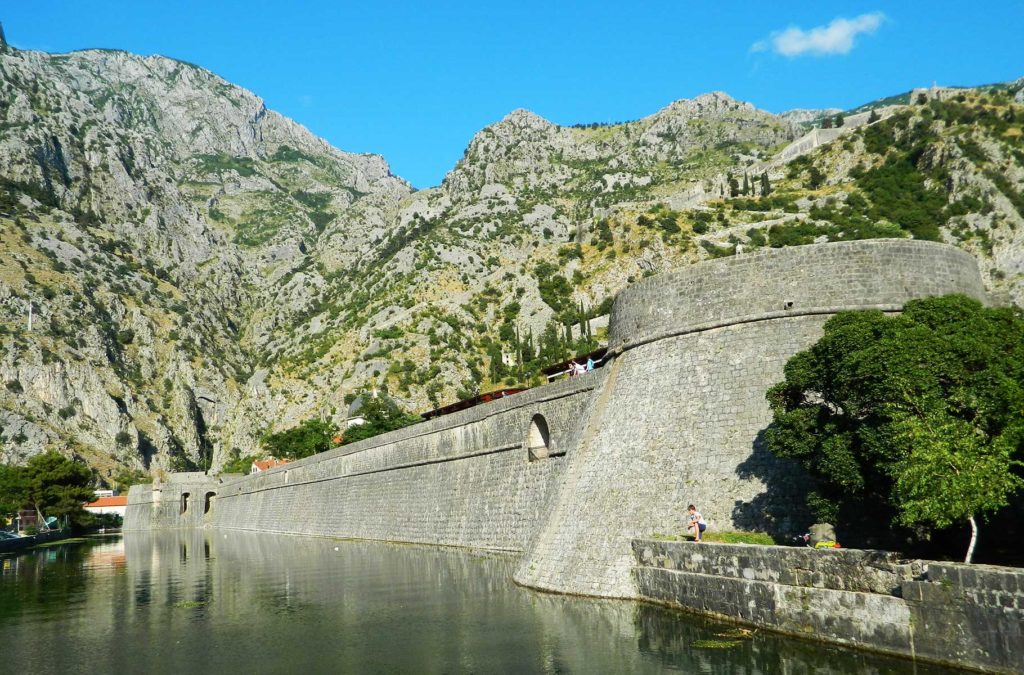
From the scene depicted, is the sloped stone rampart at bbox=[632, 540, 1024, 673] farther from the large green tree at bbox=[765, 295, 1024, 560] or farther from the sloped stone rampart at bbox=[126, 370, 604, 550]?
the sloped stone rampart at bbox=[126, 370, 604, 550]

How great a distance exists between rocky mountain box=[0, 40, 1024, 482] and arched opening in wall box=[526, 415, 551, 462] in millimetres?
56757

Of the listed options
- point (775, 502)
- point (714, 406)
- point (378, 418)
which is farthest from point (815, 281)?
point (378, 418)

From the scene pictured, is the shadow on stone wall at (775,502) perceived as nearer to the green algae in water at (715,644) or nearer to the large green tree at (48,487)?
the green algae in water at (715,644)

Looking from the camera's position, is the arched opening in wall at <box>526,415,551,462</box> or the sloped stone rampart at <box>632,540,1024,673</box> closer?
the sloped stone rampart at <box>632,540,1024,673</box>

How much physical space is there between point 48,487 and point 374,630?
74561mm

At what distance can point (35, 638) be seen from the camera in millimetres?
18406

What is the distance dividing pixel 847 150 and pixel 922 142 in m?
14.2

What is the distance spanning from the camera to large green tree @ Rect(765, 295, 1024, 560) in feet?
40.4

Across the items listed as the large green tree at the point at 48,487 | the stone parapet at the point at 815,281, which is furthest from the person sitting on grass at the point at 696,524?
the large green tree at the point at 48,487

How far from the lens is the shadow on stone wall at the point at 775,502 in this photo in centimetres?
1647

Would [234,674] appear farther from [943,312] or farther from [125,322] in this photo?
[125,322]

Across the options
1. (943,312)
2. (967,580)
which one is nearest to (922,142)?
(943,312)

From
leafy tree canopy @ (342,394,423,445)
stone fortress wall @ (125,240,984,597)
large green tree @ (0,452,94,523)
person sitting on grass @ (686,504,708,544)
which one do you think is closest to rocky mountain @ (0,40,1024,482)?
leafy tree canopy @ (342,394,423,445)

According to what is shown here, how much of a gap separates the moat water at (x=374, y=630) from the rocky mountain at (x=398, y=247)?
6278 centimetres
